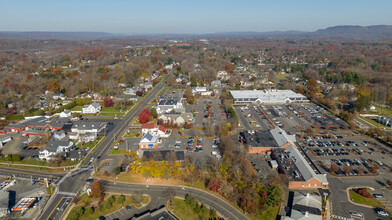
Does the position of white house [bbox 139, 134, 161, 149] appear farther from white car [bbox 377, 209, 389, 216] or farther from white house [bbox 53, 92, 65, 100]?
white house [bbox 53, 92, 65, 100]

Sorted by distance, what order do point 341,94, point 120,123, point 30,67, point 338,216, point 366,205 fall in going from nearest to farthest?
point 338,216 → point 366,205 → point 120,123 → point 341,94 → point 30,67

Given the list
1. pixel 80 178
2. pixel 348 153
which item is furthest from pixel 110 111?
pixel 348 153

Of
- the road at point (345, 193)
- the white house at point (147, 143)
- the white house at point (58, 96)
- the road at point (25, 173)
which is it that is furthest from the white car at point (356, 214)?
the white house at point (58, 96)

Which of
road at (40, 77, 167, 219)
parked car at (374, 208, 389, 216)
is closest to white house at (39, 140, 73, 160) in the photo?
road at (40, 77, 167, 219)

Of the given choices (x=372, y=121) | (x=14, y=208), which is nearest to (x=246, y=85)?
(x=372, y=121)

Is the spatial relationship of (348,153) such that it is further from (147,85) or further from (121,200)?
(147,85)

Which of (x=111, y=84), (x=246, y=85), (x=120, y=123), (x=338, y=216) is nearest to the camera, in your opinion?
(x=338, y=216)

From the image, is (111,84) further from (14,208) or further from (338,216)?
(338,216)
